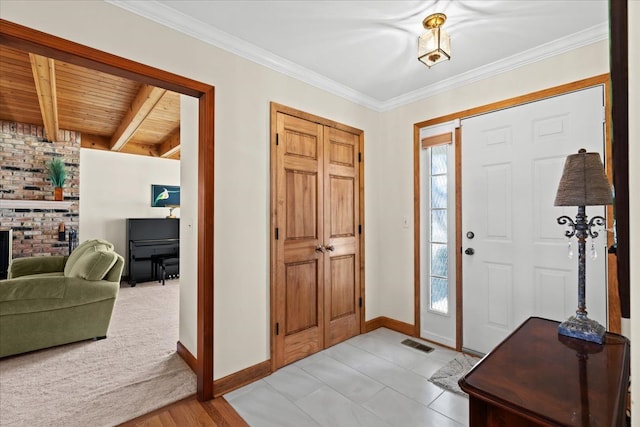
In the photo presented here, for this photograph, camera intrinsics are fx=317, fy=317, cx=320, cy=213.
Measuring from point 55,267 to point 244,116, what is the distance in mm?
3660

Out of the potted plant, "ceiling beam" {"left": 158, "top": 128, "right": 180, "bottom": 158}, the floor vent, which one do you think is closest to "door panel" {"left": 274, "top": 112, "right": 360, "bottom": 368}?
the floor vent

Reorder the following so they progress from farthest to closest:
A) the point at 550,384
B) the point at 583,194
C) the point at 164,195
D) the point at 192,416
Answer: the point at 164,195
the point at 192,416
the point at 583,194
the point at 550,384

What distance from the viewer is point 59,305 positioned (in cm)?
285

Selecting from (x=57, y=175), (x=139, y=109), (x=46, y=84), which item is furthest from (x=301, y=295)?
(x=57, y=175)

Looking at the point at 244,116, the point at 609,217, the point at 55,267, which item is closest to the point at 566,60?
the point at 609,217

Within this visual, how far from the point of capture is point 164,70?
1.99 meters

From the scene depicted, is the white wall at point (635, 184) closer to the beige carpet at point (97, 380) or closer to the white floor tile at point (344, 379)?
the white floor tile at point (344, 379)

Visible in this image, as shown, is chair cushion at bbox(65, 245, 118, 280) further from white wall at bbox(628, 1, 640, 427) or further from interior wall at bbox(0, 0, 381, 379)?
white wall at bbox(628, 1, 640, 427)

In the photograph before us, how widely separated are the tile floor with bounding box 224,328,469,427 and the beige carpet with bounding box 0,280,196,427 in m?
0.58

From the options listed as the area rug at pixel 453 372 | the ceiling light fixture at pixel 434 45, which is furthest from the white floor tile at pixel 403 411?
the ceiling light fixture at pixel 434 45

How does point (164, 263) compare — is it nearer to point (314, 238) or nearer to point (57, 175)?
point (57, 175)

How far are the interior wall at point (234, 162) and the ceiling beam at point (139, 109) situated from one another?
1152 mm

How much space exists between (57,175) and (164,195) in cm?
174

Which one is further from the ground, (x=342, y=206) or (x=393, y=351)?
(x=342, y=206)
